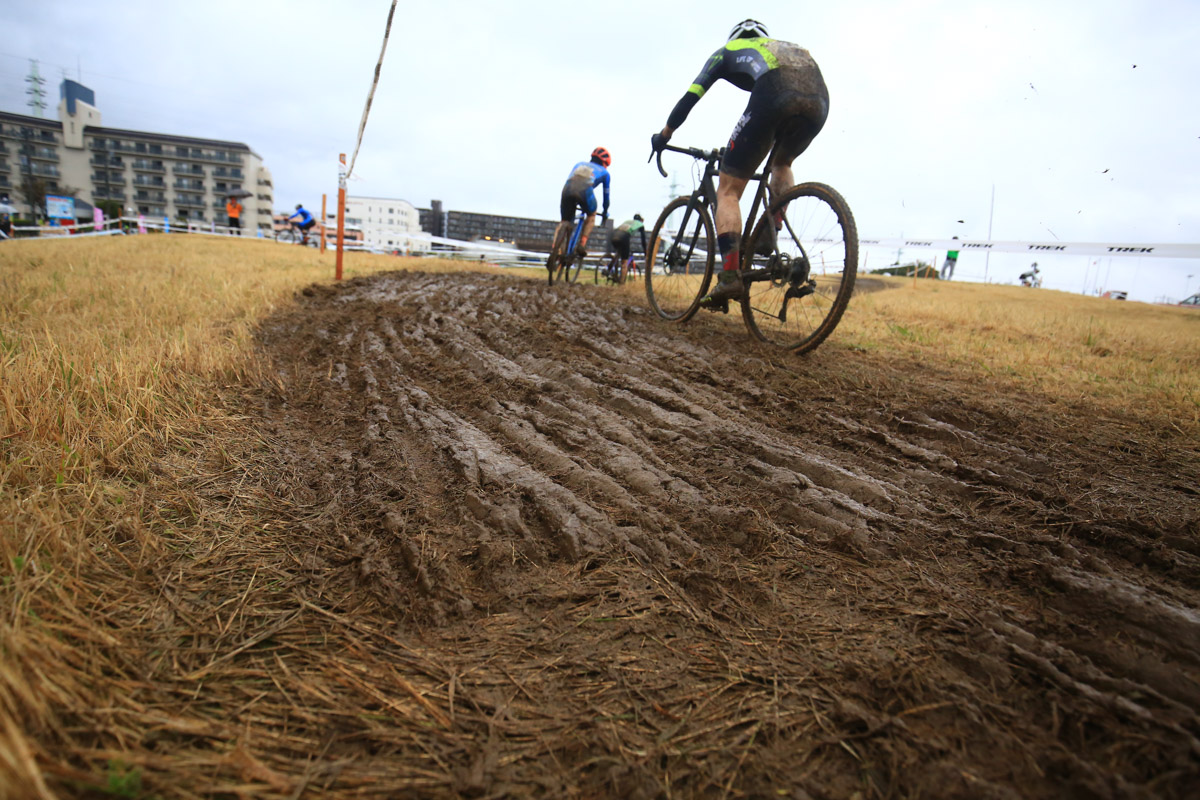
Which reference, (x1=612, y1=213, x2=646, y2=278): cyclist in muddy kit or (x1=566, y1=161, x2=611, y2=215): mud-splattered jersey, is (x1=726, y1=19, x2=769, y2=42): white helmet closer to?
(x1=566, y1=161, x2=611, y2=215): mud-splattered jersey

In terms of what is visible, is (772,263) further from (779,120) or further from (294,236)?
(294,236)

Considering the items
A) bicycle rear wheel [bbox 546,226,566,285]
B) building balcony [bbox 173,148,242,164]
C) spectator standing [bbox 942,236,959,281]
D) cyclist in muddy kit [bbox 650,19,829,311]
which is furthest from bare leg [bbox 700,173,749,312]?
building balcony [bbox 173,148,242,164]

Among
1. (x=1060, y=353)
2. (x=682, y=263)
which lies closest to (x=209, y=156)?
(x=682, y=263)

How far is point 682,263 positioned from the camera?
579cm

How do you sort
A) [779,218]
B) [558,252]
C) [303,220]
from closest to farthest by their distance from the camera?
[779,218], [558,252], [303,220]

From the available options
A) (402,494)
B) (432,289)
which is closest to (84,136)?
(432,289)

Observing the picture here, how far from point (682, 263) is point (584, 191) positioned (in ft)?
13.7

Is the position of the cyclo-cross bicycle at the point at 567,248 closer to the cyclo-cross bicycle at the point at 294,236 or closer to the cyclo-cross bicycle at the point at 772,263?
the cyclo-cross bicycle at the point at 772,263

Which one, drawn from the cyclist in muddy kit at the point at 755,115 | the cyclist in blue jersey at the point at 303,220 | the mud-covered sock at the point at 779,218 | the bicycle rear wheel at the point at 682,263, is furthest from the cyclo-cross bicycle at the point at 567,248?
the cyclist in blue jersey at the point at 303,220

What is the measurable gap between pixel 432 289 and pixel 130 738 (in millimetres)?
6589

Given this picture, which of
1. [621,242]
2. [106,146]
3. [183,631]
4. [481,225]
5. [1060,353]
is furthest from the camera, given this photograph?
[481,225]

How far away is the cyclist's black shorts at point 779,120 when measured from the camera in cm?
380

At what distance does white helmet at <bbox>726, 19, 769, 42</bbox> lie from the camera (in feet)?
13.6

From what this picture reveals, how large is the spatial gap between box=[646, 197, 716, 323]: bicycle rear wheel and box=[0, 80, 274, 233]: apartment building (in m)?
78.5
